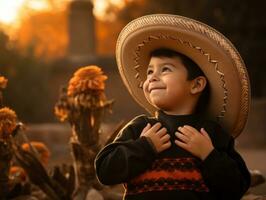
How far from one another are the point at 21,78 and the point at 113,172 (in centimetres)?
982

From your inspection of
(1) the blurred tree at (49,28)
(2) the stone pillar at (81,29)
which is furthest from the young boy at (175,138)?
(1) the blurred tree at (49,28)

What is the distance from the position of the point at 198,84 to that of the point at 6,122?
1223mm

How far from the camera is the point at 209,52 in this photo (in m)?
2.49

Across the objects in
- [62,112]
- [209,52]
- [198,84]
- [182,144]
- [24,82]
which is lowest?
[24,82]

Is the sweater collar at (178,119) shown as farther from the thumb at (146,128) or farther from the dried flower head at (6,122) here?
the dried flower head at (6,122)

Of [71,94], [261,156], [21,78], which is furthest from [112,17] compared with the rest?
[71,94]

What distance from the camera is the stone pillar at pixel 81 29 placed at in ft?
47.6

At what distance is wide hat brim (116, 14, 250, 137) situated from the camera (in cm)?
246

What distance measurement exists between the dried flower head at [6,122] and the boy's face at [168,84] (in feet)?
3.55

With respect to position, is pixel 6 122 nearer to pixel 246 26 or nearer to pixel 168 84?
pixel 168 84

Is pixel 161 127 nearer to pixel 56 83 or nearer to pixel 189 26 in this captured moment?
pixel 189 26

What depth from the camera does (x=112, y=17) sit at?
999 inches

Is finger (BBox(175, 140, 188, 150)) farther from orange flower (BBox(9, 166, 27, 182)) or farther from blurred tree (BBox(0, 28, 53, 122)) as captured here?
blurred tree (BBox(0, 28, 53, 122))

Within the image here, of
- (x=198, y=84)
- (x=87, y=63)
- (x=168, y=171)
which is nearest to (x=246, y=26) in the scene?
(x=87, y=63)
